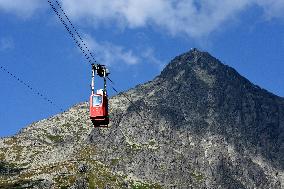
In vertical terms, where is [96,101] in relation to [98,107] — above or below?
above

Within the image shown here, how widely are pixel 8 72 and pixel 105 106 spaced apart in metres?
10.8

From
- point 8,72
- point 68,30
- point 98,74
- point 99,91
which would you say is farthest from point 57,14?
point 99,91

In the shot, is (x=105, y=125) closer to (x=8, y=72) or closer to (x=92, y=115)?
(x=92, y=115)

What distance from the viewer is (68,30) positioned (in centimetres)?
3212

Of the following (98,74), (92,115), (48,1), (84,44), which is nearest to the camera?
(48,1)

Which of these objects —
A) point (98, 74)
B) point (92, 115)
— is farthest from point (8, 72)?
point (92, 115)

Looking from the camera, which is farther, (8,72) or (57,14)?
(8,72)

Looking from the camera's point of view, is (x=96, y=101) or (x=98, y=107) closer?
(x=96, y=101)

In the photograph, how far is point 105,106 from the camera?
46219 mm

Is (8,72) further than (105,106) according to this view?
No

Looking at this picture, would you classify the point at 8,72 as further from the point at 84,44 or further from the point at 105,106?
the point at 105,106

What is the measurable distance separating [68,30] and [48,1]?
2354mm

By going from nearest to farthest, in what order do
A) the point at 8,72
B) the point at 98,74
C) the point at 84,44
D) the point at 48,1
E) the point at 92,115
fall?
1. the point at 48,1
2. the point at 84,44
3. the point at 8,72
4. the point at 98,74
5. the point at 92,115

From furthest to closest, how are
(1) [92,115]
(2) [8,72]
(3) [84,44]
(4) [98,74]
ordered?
1. (1) [92,115]
2. (4) [98,74]
3. (2) [8,72]
4. (3) [84,44]
